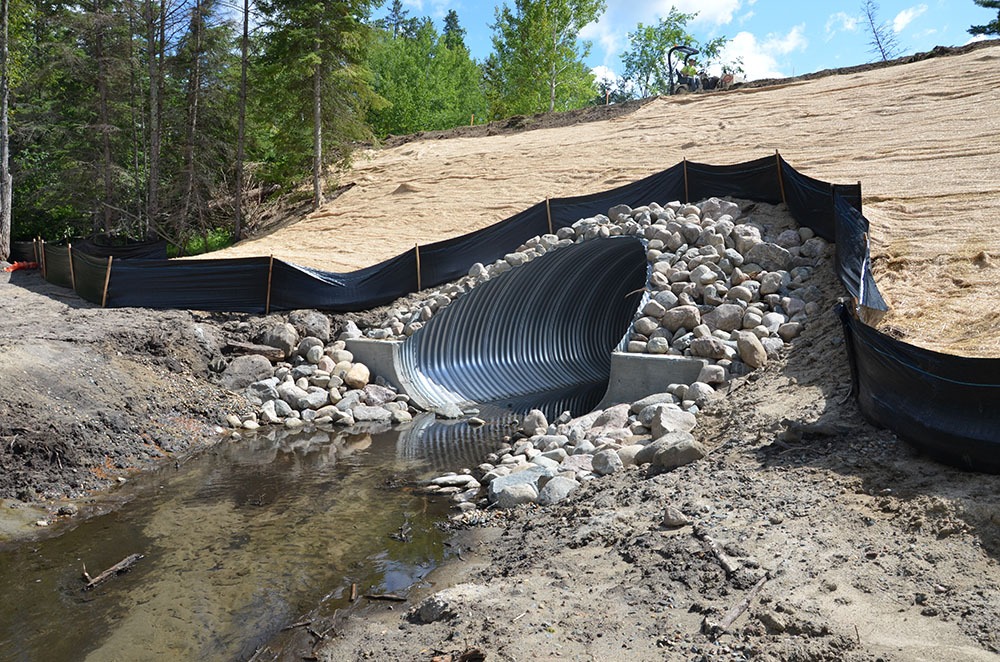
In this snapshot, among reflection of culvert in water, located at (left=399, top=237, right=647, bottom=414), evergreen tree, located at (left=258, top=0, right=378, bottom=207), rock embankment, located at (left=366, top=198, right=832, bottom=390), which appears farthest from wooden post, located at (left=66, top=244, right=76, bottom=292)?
evergreen tree, located at (left=258, top=0, right=378, bottom=207)

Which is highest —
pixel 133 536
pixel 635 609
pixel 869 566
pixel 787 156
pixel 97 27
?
pixel 97 27

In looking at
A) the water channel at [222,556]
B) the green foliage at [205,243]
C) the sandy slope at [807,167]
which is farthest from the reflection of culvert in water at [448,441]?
the green foliage at [205,243]

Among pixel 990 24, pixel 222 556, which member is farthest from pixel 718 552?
pixel 990 24

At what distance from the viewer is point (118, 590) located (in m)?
5.28

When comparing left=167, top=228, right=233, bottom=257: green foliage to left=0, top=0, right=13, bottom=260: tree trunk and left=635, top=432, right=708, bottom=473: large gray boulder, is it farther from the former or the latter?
left=635, top=432, right=708, bottom=473: large gray boulder

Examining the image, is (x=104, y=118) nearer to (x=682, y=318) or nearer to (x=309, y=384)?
(x=309, y=384)

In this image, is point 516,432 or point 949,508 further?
point 516,432

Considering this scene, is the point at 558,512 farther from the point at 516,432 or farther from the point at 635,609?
Answer: the point at 516,432

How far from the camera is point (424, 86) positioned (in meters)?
39.0

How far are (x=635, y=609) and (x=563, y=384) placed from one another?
8.91 meters

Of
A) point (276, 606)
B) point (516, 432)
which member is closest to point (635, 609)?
point (276, 606)

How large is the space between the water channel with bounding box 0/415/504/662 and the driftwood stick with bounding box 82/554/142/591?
7 centimetres

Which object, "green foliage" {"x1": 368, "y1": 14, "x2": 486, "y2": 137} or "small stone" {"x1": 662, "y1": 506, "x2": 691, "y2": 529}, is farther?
"green foliage" {"x1": 368, "y1": 14, "x2": 486, "y2": 137}

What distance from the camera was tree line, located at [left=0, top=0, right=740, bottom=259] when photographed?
68.8 feet
